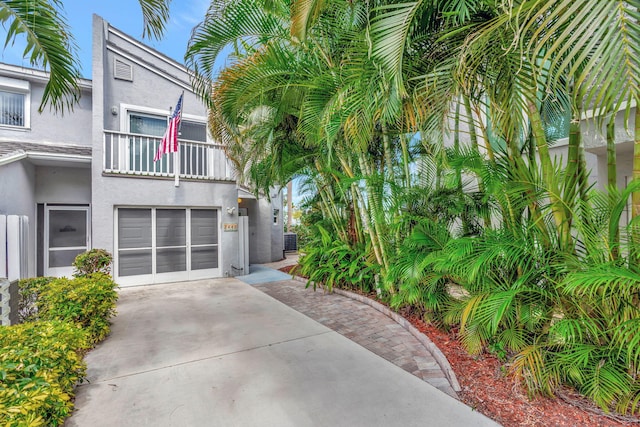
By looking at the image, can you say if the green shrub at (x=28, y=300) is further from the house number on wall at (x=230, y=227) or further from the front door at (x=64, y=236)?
the house number on wall at (x=230, y=227)

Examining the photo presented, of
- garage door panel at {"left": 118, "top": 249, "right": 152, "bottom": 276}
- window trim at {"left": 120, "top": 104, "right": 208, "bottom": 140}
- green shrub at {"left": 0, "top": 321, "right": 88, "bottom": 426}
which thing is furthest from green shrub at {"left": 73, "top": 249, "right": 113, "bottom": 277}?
window trim at {"left": 120, "top": 104, "right": 208, "bottom": 140}

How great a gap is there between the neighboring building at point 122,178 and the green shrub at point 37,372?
18.1 feet

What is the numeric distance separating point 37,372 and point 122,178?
6782 millimetres

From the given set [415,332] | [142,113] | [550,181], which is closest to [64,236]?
[142,113]

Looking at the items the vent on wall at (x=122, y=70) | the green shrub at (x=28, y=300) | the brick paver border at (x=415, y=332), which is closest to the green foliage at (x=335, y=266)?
the brick paver border at (x=415, y=332)

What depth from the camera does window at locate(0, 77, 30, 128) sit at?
824cm

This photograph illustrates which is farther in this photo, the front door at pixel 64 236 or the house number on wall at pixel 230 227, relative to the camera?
the house number on wall at pixel 230 227

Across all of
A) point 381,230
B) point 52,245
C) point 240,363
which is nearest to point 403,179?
point 381,230

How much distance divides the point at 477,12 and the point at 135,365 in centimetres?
562

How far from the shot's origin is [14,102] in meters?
8.40

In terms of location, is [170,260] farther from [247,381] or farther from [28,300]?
[247,381]

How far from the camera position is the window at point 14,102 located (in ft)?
27.0

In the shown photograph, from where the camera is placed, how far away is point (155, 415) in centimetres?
270

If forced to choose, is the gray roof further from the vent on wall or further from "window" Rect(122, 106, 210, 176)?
the vent on wall
